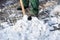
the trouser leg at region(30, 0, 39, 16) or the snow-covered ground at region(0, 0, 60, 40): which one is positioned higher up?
the trouser leg at region(30, 0, 39, 16)

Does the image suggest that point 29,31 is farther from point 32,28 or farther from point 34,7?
point 34,7

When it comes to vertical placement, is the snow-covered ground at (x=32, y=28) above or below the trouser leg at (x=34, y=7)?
below

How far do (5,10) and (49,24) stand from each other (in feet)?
3.48

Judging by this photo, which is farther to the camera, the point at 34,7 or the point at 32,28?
the point at 34,7

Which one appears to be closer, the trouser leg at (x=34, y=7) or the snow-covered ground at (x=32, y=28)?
the snow-covered ground at (x=32, y=28)

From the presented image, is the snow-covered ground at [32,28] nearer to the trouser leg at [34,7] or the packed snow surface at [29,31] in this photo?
the packed snow surface at [29,31]

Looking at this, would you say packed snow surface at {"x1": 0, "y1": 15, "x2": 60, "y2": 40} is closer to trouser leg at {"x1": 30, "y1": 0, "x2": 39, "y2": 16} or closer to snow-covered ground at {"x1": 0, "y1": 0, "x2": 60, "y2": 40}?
snow-covered ground at {"x1": 0, "y1": 0, "x2": 60, "y2": 40}

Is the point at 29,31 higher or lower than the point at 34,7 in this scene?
lower

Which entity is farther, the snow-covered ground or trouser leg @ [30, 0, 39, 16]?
trouser leg @ [30, 0, 39, 16]

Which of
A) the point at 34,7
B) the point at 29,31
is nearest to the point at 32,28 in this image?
the point at 29,31

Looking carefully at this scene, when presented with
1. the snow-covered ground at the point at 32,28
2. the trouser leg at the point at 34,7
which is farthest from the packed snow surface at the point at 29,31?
the trouser leg at the point at 34,7

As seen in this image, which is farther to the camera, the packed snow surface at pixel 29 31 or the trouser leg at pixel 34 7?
the trouser leg at pixel 34 7

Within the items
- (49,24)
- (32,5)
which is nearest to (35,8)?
(32,5)

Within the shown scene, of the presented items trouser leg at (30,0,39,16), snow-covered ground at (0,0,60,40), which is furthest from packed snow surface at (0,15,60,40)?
trouser leg at (30,0,39,16)
